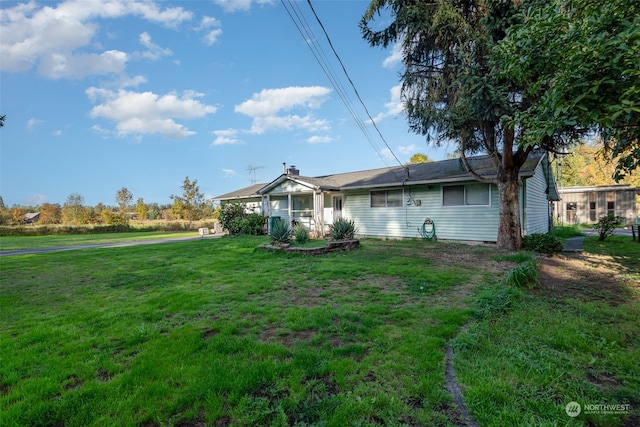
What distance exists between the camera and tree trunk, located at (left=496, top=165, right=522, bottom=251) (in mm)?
9016

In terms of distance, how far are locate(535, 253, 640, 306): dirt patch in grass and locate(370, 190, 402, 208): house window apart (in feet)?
20.5

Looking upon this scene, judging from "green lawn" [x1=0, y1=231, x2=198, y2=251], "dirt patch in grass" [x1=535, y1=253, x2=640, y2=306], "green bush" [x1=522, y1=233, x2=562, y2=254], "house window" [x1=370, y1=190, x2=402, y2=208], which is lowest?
"dirt patch in grass" [x1=535, y1=253, x2=640, y2=306]

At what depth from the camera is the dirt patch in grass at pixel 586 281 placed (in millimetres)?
4672

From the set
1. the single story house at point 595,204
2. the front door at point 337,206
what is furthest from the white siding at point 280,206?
the single story house at point 595,204

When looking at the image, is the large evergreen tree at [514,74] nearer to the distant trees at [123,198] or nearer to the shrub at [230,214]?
the shrub at [230,214]

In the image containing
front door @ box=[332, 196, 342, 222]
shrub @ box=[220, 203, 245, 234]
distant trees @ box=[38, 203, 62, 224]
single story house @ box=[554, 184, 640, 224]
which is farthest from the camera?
distant trees @ box=[38, 203, 62, 224]

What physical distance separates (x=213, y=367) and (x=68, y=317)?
2886 mm

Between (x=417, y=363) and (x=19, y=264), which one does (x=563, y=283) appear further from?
(x=19, y=264)

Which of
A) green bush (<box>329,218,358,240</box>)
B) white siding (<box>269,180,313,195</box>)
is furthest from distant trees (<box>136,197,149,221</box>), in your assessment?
green bush (<box>329,218,358,240</box>)

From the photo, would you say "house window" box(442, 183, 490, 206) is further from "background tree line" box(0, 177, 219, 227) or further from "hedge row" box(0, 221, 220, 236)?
"hedge row" box(0, 221, 220, 236)

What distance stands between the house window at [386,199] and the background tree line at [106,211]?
1862 centimetres

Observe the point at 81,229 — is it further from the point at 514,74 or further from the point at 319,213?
the point at 514,74

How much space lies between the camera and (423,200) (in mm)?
12328

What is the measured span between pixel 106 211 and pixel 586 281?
132 ft
